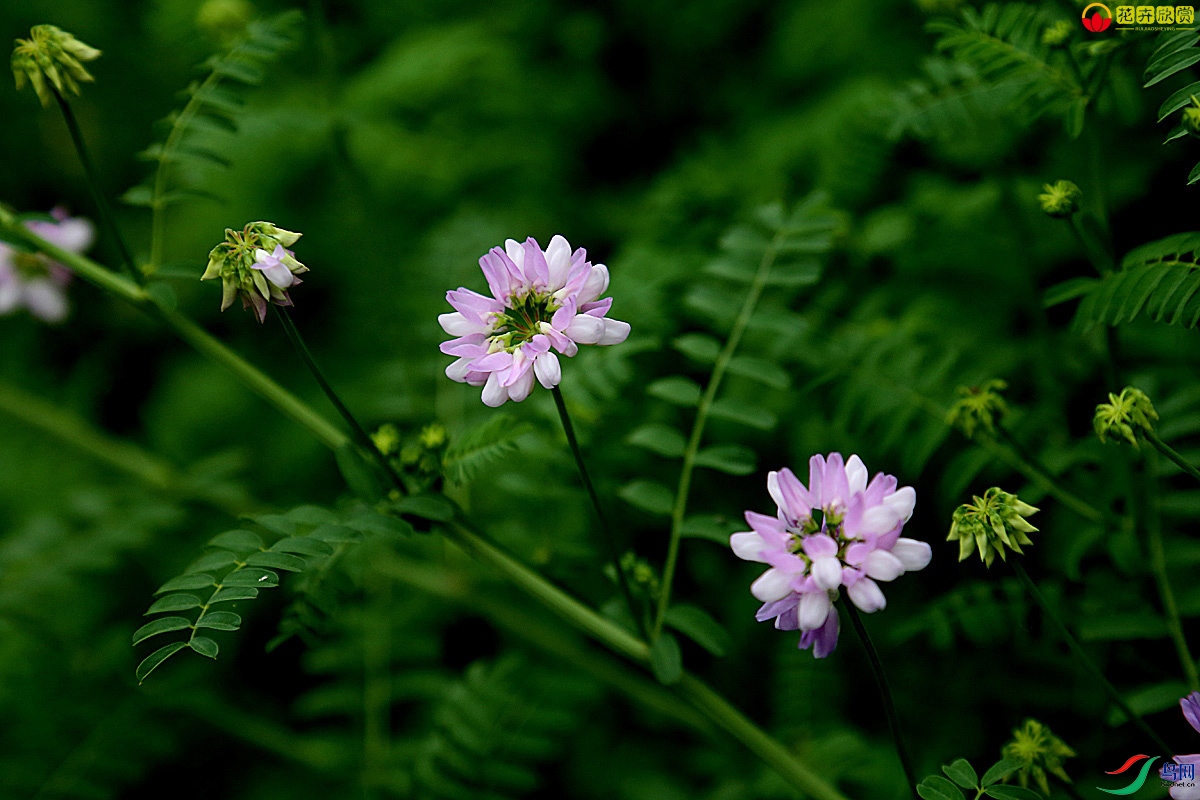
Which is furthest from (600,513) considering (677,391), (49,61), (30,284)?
(30,284)

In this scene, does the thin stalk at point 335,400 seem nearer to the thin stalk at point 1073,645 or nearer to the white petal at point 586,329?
the white petal at point 586,329

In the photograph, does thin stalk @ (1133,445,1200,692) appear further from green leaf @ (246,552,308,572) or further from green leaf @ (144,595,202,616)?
green leaf @ (144,595,202,616)

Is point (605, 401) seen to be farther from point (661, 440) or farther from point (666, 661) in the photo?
point (666, 661)

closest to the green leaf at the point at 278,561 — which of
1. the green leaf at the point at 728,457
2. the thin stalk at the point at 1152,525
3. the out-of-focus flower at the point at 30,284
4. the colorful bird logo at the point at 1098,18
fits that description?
the green leaf at the point at 728,457

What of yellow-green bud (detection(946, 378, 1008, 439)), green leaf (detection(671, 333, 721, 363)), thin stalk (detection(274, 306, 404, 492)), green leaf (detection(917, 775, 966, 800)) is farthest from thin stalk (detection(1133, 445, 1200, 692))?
thin stalk (detection(274, 306, 404, 492))

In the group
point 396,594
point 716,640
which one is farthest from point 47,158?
point 716,640
